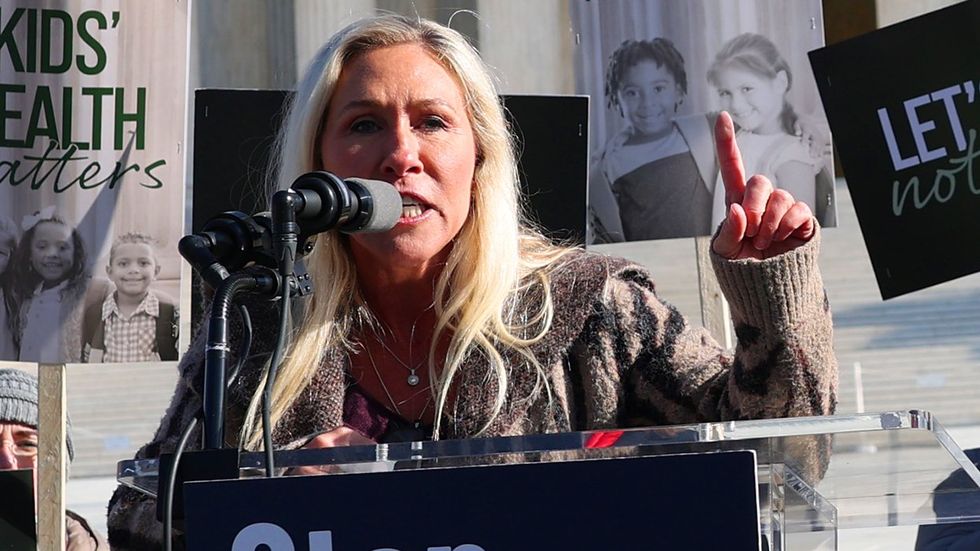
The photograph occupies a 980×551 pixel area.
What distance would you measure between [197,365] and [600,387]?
0.65m

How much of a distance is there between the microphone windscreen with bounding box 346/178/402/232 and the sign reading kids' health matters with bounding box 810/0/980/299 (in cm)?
166

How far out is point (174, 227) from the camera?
307 cm

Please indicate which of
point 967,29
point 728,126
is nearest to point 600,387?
point 728,126

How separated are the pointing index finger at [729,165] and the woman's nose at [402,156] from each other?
56 centimetres

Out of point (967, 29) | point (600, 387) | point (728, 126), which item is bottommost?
point (600, 387)

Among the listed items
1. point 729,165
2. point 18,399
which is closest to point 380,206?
point 729,165

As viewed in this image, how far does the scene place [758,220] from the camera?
161 centimetres

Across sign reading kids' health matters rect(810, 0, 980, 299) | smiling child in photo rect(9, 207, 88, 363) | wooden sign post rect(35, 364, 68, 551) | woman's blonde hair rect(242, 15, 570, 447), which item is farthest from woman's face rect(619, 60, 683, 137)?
wooden sign post rect(35, 364, 68, 551)

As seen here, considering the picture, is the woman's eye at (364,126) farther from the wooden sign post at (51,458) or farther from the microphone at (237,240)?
the wooden sign post at (51,458)

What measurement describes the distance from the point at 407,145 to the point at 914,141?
50.0 inches

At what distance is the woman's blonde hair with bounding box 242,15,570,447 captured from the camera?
2.18 m

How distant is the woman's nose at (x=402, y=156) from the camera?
2145 millimetres

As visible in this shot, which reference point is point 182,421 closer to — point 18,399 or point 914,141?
point 18,399

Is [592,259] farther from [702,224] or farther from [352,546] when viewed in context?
[352,546]
